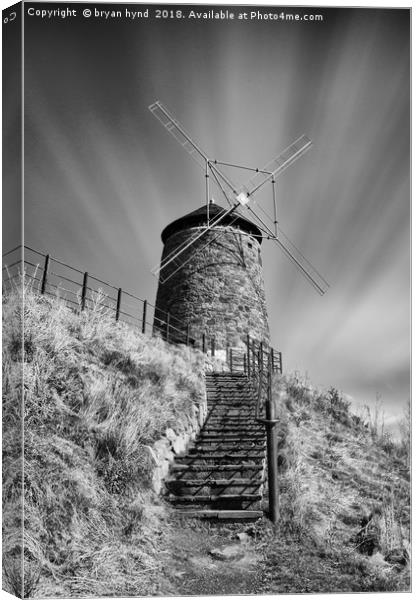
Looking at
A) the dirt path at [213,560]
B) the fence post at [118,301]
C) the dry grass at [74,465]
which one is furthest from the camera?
the fence post at [118,301]

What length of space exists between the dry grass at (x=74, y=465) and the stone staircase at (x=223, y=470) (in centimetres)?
70

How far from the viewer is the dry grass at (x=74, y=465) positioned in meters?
3.37

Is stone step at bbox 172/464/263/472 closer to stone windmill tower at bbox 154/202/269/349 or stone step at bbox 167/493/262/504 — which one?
stone step at bbox 167/493/262/504

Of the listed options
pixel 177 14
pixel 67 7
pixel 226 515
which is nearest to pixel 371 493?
pixel 226 515

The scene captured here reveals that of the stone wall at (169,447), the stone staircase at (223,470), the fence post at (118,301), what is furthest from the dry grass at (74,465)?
the fence post at (118,301)

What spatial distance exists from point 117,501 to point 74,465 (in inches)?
22.8

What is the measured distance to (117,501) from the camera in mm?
4109

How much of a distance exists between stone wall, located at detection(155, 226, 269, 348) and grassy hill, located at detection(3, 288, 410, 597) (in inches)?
389

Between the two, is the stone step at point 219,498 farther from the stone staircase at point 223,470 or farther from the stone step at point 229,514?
the stone step at point 229,514

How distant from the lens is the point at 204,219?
17.8 meters

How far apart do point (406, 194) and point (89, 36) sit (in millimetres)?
3698

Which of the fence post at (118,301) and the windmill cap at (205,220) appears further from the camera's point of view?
the windmill cap at (205,220)

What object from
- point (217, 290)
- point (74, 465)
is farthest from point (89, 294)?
point (217, 290)

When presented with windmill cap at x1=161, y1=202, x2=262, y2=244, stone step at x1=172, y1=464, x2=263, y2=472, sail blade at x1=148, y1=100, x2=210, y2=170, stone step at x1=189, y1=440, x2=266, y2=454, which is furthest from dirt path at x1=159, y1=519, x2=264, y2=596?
windmill cap at x1=161, y1=202, x2=262, y2=244
